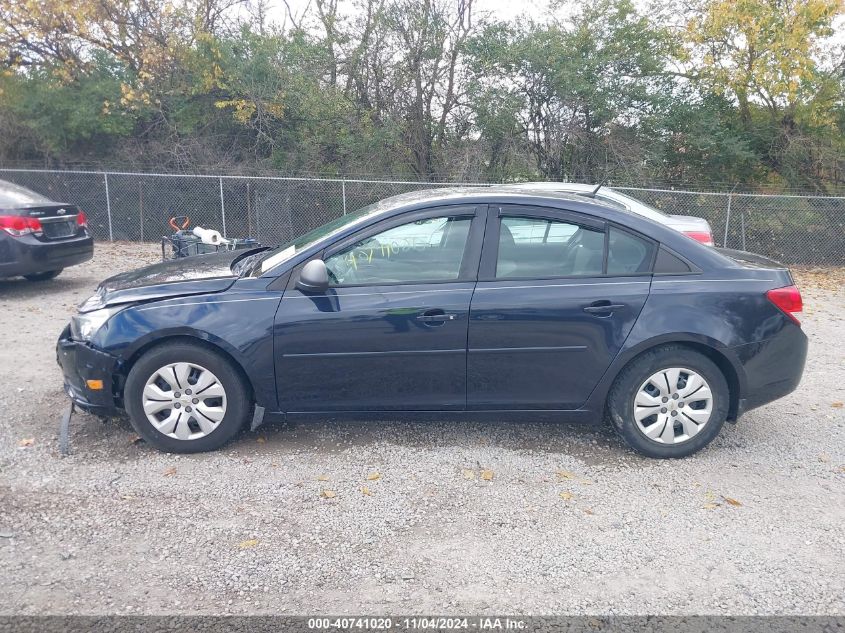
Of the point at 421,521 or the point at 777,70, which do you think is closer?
the point at 421,521

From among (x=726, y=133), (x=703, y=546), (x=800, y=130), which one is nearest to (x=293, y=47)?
(x=726, y=133)

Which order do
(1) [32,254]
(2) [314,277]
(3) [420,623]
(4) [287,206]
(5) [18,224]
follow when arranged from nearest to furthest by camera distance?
(3) [420,623], (2) [314,277], (5) [18,224], (1) [32,254], (4) [287,206]

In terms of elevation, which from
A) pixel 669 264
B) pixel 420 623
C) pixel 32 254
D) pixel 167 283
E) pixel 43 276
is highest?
pixel 669 264

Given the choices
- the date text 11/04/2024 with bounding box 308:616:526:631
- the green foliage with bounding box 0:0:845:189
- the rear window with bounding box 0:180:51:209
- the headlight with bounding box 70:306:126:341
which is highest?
the green foliage with bounding box 0:0:845:189

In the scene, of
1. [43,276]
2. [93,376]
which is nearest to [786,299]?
[93,376]

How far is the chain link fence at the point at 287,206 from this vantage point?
13.2 meters

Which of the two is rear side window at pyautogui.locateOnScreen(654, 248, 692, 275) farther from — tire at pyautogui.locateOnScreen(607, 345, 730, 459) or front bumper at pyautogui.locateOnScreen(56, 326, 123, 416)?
front bumper at pyautogui.locateOnScreen(56, 326, 123, 416)

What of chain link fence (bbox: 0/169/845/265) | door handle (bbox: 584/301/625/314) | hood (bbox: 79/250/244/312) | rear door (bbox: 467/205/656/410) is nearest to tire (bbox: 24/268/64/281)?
chain link fence (bbox: 0/169/845/265)

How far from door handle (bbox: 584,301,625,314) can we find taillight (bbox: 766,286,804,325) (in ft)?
3.29

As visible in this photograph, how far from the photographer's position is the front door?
4363 millimetres

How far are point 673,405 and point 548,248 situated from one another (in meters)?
1.27

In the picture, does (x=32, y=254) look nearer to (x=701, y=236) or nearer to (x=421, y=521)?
(x=421, y=521)

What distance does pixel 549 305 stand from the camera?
439cm

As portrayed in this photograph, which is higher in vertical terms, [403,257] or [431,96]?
[431,96]
